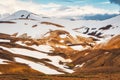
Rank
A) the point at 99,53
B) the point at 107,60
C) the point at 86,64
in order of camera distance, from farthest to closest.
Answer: the point at 99,53
the point at 86,64
the point at 107,60

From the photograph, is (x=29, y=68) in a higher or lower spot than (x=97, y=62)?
lower

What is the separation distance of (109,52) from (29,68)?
5461 centimetres

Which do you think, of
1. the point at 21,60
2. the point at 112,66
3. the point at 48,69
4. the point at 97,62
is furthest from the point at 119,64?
the point at 21,60

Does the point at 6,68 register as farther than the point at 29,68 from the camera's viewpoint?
No

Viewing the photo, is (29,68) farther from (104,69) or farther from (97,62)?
(97,62)

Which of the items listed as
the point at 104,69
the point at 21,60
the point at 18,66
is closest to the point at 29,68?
the point at 18,66

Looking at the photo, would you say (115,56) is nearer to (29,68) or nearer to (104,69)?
(104,69)

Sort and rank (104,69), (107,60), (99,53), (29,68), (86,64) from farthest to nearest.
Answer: (99,53), (86,64), (107,60), (104,69), (29,68)

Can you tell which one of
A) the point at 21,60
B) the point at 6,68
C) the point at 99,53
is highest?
the point at 99,53

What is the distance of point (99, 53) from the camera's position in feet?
627

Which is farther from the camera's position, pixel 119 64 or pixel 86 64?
pixel 86 64

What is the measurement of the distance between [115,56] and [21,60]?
4243cm

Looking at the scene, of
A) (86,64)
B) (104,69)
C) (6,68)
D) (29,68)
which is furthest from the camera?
(86,64)

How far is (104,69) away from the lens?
493 feet
